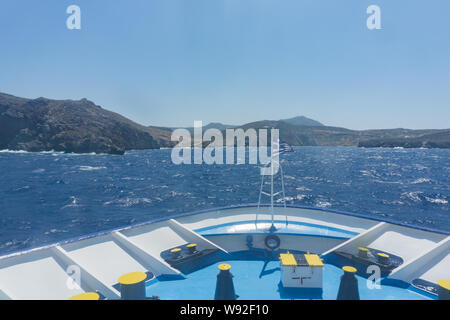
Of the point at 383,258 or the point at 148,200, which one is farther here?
the point at 148,200

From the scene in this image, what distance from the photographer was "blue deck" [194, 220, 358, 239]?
11.9m

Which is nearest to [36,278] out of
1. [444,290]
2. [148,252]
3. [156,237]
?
[148,252]

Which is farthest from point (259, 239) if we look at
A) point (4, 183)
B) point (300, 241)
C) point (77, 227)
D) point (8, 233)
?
point (4, 183)

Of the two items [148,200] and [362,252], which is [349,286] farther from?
[148,200]

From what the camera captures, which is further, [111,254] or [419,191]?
[419,191]

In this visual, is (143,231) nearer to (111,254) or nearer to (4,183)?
(111,254)

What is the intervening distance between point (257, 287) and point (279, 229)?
4.35 metres

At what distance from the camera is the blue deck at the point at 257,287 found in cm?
805

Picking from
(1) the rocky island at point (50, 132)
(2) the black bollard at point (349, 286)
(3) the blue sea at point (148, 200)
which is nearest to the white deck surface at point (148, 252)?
(2) the black bollard at point (349, 286)

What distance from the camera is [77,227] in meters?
26.8

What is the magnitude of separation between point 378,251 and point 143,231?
1068cm

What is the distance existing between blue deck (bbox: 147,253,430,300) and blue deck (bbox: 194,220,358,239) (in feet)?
6.65

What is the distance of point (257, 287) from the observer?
871 centimetres

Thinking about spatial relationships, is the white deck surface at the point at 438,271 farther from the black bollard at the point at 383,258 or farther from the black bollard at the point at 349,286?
the black bollard at the point at 349,286
